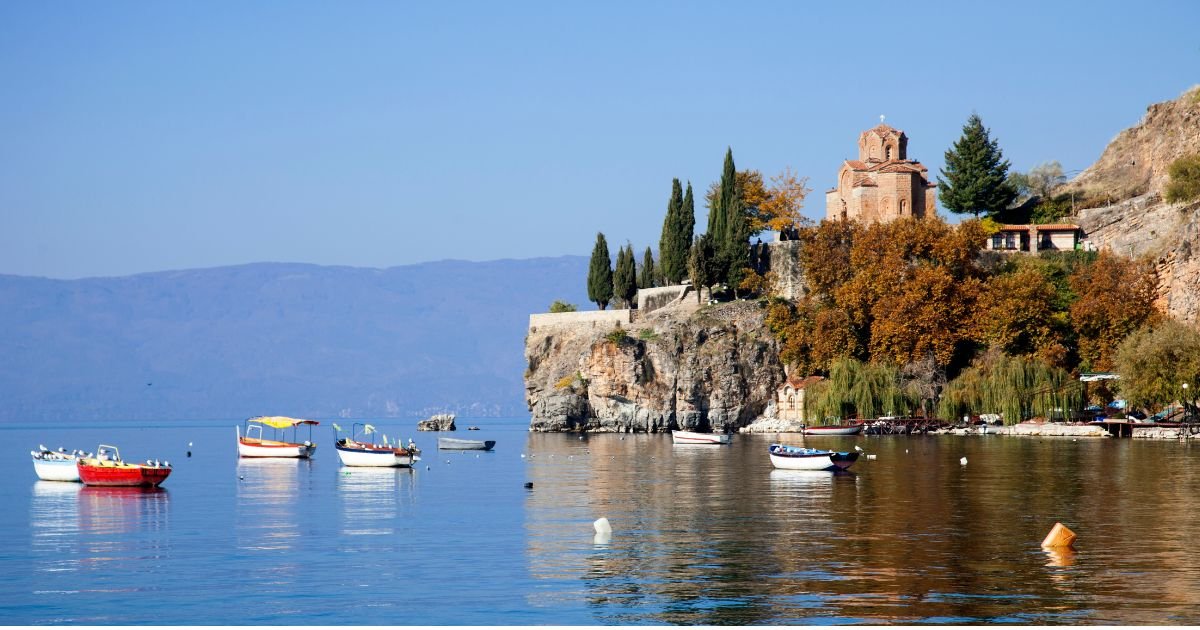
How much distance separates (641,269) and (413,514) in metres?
73.0

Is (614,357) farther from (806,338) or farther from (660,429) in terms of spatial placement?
(806,338)

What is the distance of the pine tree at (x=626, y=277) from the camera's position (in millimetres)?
108438

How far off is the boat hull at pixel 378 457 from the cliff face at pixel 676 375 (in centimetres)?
3622

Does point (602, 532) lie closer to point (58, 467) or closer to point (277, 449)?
point (58, 467)

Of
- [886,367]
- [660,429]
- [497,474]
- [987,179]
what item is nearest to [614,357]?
[660,429]

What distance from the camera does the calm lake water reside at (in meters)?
23.2

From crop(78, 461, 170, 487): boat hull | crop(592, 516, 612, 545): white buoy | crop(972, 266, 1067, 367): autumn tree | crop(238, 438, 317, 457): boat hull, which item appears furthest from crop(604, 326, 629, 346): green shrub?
crop(592, 516, 612, 545): white buoy

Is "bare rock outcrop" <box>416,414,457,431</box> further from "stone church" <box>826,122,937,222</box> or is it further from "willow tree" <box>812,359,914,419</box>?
"willow tree" <box>812,359,914,419</box>

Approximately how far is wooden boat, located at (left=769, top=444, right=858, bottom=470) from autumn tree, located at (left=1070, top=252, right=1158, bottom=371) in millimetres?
37768

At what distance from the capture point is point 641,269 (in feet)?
369

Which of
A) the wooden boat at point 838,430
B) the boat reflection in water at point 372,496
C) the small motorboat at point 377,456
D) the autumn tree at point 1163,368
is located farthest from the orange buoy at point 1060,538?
the wooden boat at point 838,430

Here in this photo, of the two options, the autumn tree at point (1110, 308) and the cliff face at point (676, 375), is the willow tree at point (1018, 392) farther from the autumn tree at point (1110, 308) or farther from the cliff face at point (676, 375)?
the cliff face at point (676, 375)

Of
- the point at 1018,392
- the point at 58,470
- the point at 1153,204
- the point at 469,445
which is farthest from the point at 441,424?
the point at 58,470

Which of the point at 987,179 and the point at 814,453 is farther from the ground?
the point at 987,179
